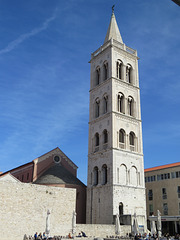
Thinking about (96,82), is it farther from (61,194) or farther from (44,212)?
(44,212)

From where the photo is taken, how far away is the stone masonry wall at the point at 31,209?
82.7 feet

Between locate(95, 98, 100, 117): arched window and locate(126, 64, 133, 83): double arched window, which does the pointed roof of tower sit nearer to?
locate(126, 64, 133, 83): double arched window

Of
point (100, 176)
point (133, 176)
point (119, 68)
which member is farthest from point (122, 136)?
point (119, 68)

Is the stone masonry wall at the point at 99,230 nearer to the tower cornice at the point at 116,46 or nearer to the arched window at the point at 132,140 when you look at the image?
the arched window at the point at 132,140

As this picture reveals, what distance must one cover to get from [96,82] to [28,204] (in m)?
23.5

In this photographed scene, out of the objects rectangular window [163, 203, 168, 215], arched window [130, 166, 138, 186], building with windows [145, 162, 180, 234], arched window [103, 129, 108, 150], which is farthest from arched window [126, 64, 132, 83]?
rectangular window [163, 203, 168, 215]

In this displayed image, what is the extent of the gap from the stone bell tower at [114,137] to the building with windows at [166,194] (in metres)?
8.73

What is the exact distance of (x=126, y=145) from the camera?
122 ft

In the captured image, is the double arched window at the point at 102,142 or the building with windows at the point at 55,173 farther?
the double arched window at the point at 102,142

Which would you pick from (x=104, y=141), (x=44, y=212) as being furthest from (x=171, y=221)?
(x=44, y=212)

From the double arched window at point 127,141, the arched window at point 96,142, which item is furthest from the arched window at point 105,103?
the double arched window at point 127,141

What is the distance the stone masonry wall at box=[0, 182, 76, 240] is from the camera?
82.7 ft

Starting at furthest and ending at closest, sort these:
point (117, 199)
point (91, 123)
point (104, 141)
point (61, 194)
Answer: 1. point (91, 123)
2. point (104, 141)
3. point (117, 199)
4. point (61, 194)

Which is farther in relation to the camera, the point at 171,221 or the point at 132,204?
the point at 171,221
